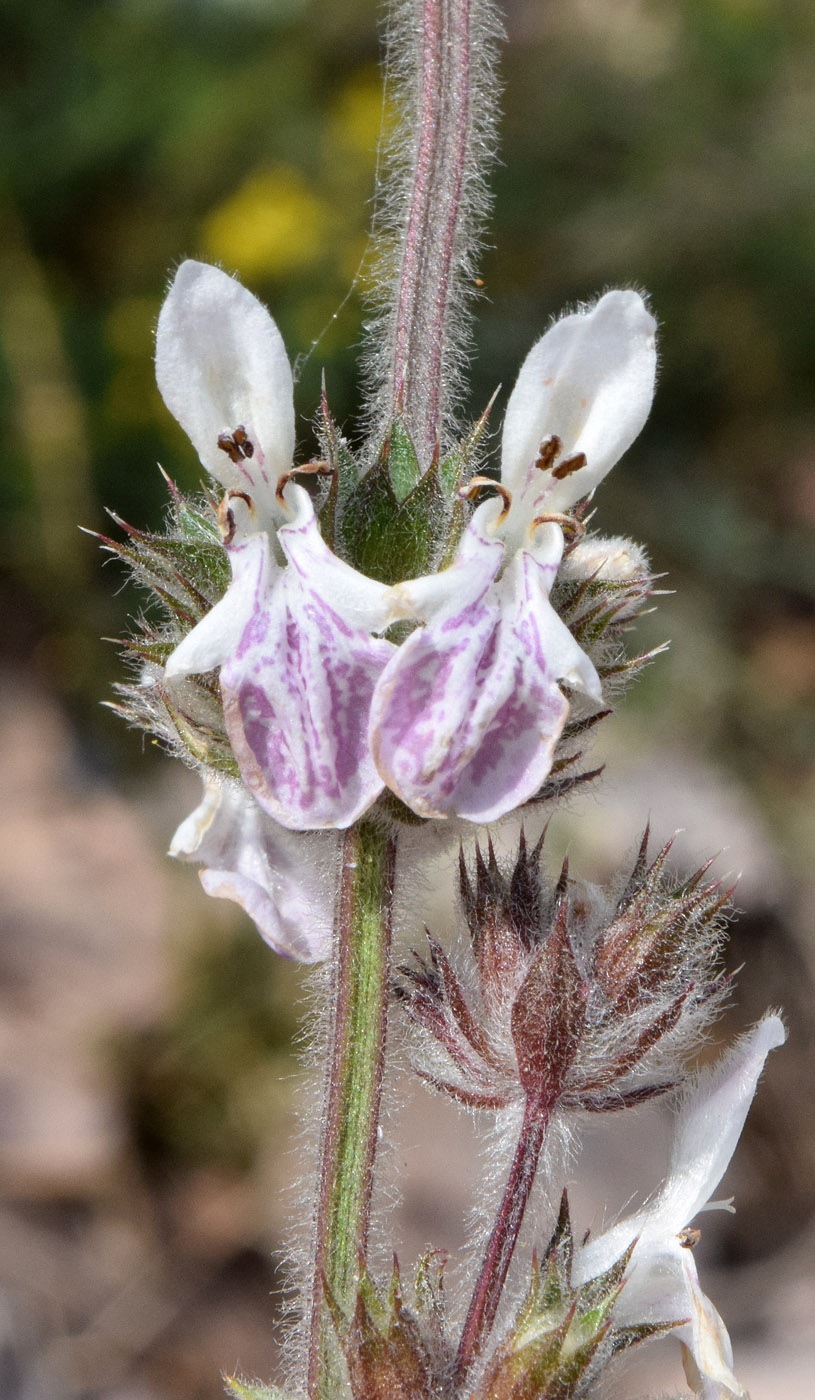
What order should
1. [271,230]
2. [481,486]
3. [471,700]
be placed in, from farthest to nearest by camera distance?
[271,230]
[481,486]
[471,700]

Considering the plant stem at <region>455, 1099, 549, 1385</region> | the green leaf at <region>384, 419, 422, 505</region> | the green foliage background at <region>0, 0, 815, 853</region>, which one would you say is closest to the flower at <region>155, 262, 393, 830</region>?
the green leaf at <region>384, 419, 422, 505</region>

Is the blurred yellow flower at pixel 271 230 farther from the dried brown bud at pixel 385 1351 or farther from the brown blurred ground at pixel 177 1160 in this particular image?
the dried brown bud at pixel 385 1351

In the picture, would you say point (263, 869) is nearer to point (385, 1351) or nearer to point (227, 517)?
point (227, 517)

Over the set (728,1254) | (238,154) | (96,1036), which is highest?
(238,154)

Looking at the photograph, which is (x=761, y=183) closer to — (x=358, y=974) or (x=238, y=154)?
(x=238, y=154)

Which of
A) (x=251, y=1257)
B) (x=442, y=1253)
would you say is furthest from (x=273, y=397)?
(x=251, y=1257)

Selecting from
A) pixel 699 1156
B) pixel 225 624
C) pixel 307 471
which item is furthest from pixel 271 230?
pixel 699 1156
